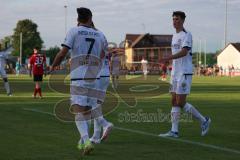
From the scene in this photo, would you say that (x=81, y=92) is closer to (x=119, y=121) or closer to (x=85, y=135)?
(x=85, y=135)

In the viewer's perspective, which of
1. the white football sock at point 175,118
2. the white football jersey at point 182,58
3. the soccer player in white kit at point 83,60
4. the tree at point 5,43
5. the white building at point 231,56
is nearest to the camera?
the soccer player in white kit at point 83,60

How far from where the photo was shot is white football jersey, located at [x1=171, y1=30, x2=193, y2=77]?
37.8 feet

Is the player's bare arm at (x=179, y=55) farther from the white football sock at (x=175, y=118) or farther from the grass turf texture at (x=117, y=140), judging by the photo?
the grass turf texture at (x=117, y=140)

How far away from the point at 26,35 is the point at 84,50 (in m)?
136

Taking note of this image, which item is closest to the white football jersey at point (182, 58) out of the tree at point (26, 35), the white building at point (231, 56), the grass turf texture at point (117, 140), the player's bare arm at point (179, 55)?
the player's bare arm at point (179, 55)

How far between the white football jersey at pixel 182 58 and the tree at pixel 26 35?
13107 centimetres

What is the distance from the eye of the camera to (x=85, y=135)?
9336 millimetres

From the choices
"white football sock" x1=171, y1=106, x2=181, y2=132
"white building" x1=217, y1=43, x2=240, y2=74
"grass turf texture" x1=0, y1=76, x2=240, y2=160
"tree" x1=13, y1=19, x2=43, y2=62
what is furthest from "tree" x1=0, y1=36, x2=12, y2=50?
"white building" x1=217, y1=43, x2=240, y2=74

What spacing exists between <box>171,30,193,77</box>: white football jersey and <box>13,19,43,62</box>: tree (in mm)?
131071

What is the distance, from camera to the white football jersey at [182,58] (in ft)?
37.8

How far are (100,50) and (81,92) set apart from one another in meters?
0.74

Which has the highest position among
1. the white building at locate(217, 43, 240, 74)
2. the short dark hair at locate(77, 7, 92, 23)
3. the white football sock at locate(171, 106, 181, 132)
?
the white building at locate(217, 43, 240, 74)

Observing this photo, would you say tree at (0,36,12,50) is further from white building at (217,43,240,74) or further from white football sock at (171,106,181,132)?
white building at (217,43,240,74)

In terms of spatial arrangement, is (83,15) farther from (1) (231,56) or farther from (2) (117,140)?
(1) (231,56)
